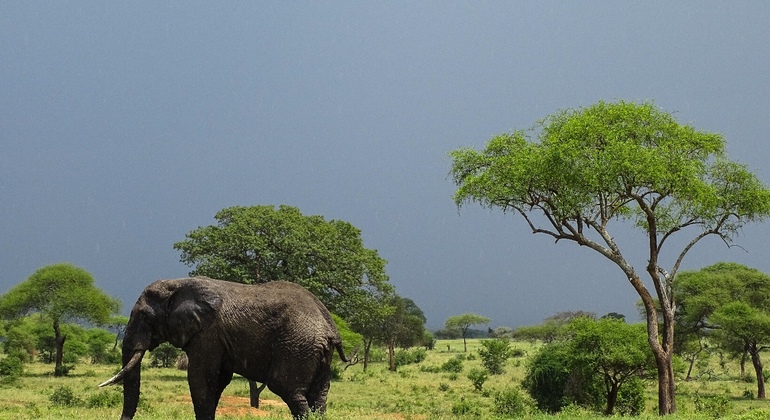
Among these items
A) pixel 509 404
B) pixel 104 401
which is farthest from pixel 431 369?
pixel 104 401

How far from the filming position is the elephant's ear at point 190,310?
12.3 meters

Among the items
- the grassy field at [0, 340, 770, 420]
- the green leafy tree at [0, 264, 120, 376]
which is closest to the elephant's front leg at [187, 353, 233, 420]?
the grassy field at [0, 340, 770, 420]

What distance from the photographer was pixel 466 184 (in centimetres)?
2998

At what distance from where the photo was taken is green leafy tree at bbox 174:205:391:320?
4009cm

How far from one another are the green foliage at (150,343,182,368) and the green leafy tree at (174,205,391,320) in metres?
24.8

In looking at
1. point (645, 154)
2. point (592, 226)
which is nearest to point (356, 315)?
point (592, 226)

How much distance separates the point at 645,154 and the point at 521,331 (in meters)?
86.4

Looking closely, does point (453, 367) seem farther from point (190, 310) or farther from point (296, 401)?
point (190, 310)

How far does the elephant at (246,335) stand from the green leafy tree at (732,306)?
141 ft

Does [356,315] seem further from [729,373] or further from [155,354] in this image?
[729,373]

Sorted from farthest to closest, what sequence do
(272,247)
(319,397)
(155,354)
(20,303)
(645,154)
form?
(155,354) → (20,303) → (272,247) → (645,154) → (319,397)

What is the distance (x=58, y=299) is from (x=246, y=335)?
1995 inches

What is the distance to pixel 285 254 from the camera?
41.3 m

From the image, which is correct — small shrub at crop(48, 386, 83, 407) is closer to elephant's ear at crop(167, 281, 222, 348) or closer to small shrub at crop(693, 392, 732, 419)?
elephant's ear at crop(167, 281, 222, 348)
